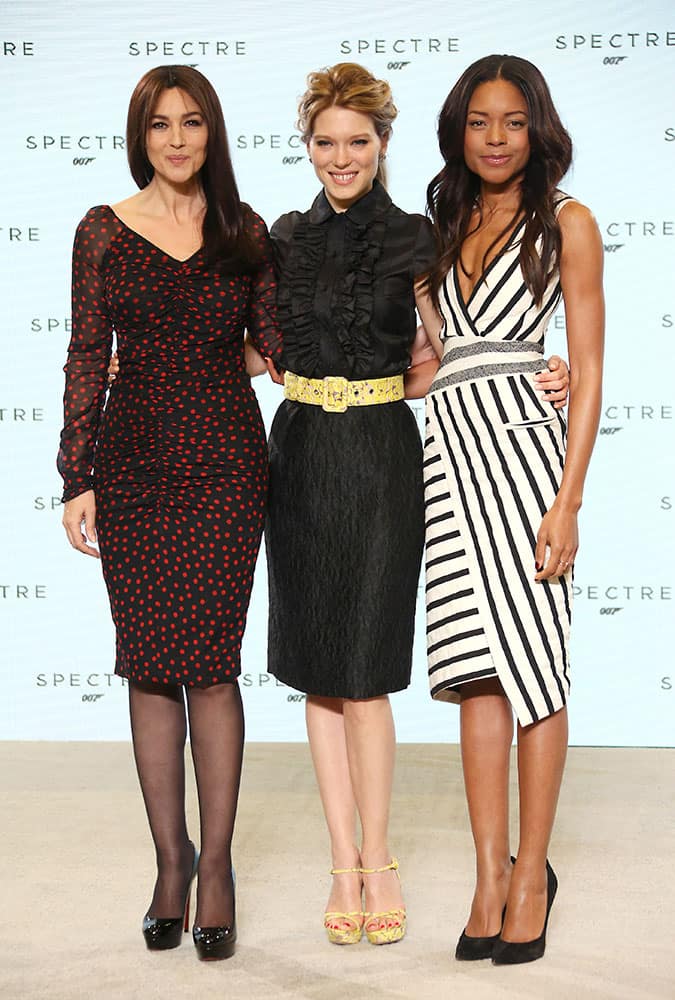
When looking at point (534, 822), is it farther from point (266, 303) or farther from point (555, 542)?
point (266, 303)

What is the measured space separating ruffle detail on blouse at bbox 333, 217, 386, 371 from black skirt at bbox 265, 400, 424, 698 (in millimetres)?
116

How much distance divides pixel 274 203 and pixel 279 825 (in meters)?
1.97

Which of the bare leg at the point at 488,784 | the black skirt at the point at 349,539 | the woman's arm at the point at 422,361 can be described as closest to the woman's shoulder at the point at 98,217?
the black skirt at the point at 349,539

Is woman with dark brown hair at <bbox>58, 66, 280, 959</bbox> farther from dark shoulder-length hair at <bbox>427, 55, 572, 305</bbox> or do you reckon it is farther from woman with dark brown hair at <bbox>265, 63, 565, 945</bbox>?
dark shoulder-length hair at <bbox>427, 55, 572, 305</bbox>

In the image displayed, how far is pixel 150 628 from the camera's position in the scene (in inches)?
99.7

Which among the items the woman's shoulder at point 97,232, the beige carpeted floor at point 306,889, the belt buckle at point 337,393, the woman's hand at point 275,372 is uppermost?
the woman's shoulder at point 97,232

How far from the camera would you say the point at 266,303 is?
2.64m

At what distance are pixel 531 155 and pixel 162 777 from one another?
135cm

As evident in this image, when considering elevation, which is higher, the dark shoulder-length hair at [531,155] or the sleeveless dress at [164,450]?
the dark shoulder-length hair at [531,155]

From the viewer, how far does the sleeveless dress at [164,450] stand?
252 centimetres

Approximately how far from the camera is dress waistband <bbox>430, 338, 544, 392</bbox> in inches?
97.9

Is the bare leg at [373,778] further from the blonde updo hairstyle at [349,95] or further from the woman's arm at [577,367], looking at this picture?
the blonde updo hairstyle at [349,95]

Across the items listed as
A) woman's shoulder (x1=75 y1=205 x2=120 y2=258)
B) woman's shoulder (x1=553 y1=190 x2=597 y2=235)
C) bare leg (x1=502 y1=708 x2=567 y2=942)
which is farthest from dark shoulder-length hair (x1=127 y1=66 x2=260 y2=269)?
bare leg (x1=502 y1=708 x2=567 y2=942)

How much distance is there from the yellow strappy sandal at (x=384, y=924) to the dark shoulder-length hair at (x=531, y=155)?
1191mm
